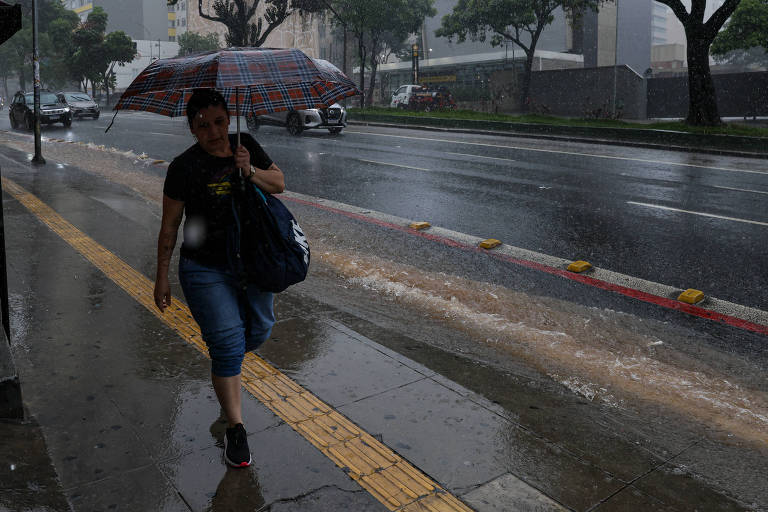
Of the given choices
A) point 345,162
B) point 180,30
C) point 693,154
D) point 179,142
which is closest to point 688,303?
point 345,162

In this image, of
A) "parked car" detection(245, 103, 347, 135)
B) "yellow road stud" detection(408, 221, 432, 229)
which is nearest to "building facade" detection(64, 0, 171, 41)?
"parked car" detection(245, 103, 347, 135)

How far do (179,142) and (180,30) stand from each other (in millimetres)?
117152

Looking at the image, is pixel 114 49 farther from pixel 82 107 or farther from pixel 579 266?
pixel 579 266

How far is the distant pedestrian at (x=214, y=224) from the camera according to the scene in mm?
2922

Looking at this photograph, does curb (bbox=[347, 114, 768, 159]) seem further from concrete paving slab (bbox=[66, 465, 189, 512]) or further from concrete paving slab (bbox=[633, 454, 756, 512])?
concrete paving slab (bbox=[66, 465, 189, 512])

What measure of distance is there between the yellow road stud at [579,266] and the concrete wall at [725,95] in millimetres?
31991

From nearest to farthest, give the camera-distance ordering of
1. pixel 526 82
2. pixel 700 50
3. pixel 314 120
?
1. pixel 700 50
2. pixel 314 120
3. pixel 526 82

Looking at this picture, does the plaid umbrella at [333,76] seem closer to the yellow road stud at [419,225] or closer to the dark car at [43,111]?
the yellow road stud at [419,225]

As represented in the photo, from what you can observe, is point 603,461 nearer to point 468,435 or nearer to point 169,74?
point 468,435

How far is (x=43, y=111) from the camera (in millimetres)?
28359

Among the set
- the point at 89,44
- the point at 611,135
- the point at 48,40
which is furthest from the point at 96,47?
the point at 611,135

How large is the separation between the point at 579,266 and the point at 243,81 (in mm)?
4648

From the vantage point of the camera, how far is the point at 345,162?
15.3 m

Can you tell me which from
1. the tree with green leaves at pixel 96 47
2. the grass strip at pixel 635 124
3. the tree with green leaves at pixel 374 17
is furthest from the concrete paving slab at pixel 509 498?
the tree with green leaves at pixel 96 47
